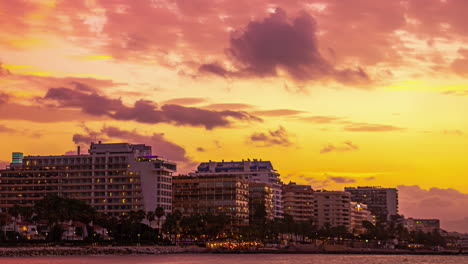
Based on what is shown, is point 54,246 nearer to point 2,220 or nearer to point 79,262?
point 2,220

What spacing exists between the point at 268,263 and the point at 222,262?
12506 mm

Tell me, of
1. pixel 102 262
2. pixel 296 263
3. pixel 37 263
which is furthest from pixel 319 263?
pixel 37 263

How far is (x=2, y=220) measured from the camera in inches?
7859

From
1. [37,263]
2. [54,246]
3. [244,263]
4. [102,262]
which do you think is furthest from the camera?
[54,246]

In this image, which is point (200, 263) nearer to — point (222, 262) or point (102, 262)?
point (222, 262)

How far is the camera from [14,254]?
577 ft

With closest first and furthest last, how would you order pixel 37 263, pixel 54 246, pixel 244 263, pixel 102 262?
pixel 37 263, pixel 102 262, pixel 244 263, pixel 54 246

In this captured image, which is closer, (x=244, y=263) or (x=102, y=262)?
(x=102, y=262)

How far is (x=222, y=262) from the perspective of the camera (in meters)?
184

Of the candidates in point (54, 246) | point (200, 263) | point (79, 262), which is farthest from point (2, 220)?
point (200, 263)

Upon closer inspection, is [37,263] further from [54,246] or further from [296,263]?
[296,263]

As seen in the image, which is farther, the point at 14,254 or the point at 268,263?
the point at 268,263

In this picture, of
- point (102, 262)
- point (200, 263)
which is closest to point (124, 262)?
point (102, 262)

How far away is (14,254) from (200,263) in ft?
147
